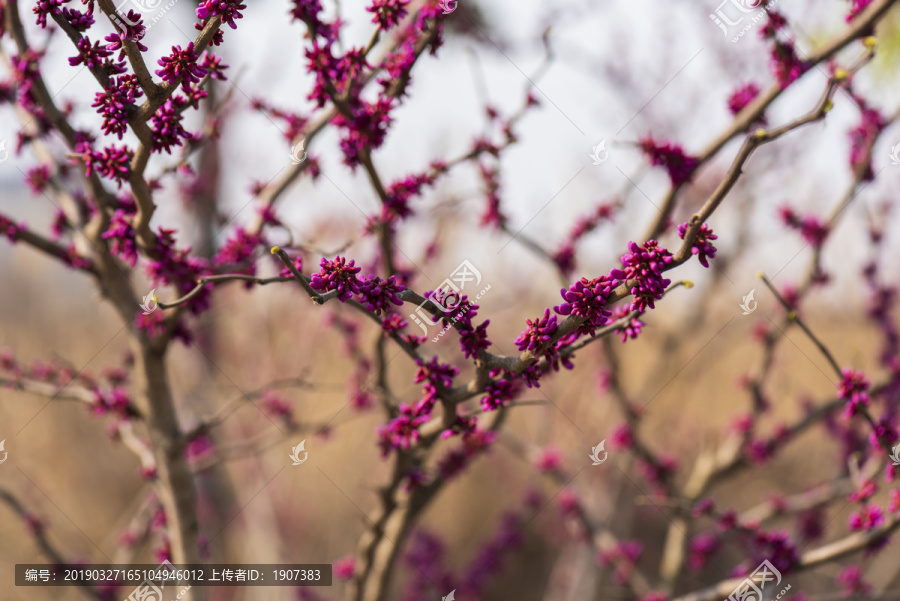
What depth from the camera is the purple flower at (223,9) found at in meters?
1.85

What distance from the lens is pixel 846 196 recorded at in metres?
3.68

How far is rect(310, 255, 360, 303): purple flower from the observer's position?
1757 millimetres

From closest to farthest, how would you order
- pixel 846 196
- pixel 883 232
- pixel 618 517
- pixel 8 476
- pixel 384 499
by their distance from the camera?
1. pixel 384 499
2. pixel 846 196
3. pixel 883 232
4. pixel 618 517
5. pixel 8 476

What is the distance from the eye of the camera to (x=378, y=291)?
178 cm

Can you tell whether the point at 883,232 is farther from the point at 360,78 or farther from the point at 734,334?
the point at 360,78

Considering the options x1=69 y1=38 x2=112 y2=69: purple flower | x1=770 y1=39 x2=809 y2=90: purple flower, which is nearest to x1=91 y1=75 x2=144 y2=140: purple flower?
x1=69 y1=38 x2=112 y2=69: purple flower

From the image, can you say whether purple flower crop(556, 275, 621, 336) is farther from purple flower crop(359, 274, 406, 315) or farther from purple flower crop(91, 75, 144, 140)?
purple flower crop(91, 75, 144, 140)

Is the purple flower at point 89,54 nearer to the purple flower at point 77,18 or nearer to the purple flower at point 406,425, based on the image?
the purple flower at point 77,18

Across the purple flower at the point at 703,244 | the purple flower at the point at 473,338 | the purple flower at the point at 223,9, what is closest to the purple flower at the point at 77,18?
the purple flower at the point at 223,9

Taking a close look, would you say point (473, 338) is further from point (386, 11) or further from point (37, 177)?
point (37, 177)

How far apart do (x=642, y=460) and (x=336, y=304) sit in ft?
8.00

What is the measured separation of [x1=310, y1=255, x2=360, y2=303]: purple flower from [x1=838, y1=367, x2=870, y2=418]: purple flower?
1.99 meters

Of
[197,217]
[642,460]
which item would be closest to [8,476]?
[197,217]

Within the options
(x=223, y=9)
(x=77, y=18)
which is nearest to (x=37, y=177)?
(x=77, y=18)
